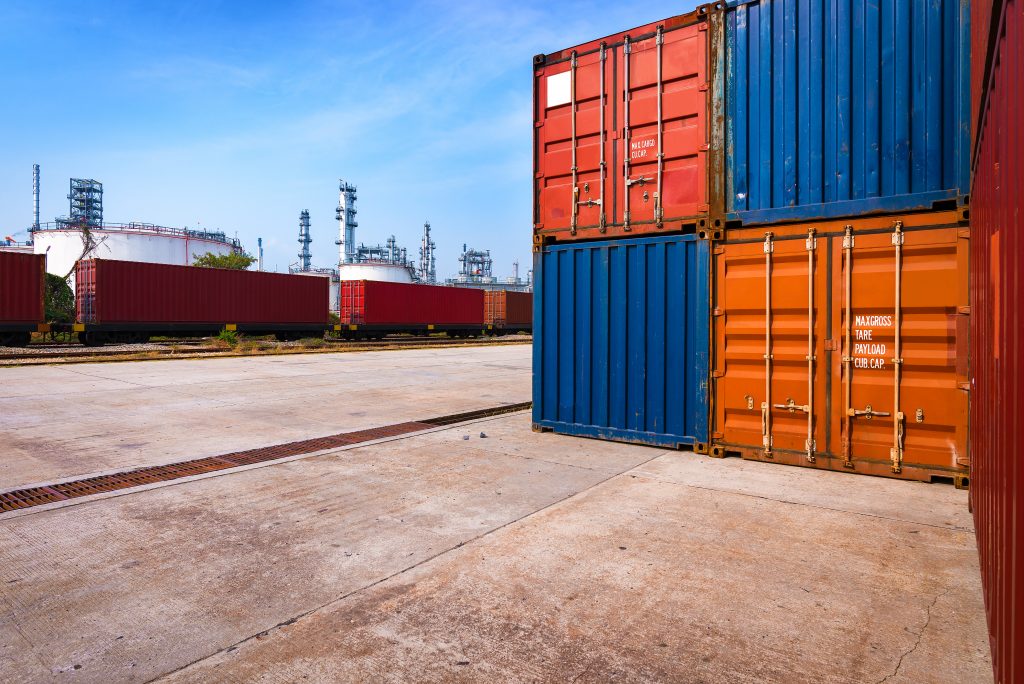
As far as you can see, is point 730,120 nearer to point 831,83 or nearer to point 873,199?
point 831,83

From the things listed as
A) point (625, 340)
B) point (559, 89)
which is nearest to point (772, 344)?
point (625, 340)

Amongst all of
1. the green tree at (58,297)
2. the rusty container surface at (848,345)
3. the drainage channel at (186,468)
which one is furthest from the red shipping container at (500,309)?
the rusty container surface at (848,345)

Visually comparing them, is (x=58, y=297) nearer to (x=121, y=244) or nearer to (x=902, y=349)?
(x=121, y=244)

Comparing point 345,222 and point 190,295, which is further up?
point 345,222

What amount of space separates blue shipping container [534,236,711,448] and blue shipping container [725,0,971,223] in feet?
3.73

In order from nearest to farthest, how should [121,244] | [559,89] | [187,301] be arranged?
1. [559,89]
2. [187,301]
3. [121,244]

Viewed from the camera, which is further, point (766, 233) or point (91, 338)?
point (91, 338)

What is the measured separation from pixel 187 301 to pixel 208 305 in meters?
1.08

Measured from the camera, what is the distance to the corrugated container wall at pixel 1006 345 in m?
1.78

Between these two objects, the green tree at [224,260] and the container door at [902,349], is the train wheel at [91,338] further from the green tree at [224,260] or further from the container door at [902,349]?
the green tree at [224,260]

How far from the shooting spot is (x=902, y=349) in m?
5.76

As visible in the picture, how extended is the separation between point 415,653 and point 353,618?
0.51 m

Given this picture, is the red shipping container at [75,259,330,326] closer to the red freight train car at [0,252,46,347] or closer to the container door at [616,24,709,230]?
the red freight train car at [0,252,46,347]

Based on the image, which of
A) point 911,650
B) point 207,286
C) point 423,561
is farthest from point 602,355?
point 207,286
